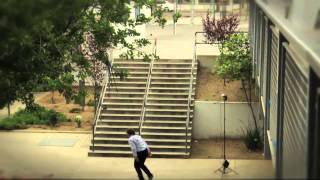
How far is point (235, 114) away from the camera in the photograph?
1900 centimetres

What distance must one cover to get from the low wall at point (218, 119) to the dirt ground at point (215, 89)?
1.61ft

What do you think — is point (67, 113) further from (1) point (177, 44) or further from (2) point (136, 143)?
(2) point (136, 143)

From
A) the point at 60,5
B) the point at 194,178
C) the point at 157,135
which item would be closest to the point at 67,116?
the point at 157,135

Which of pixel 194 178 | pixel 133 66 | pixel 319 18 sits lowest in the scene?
pixel 194 178

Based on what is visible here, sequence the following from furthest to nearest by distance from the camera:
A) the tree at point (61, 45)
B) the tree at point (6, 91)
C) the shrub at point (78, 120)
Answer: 1. the shrub at point (78, 120)
2. the tree at point (6, 91)
3. the tree at point (61, 45)

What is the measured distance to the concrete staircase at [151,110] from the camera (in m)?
17.5

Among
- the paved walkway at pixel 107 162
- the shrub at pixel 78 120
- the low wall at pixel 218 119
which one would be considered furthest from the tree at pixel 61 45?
the shrub at pixel 78 120

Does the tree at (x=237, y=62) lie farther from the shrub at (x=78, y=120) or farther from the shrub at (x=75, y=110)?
the shrub at (x=75, y=110)

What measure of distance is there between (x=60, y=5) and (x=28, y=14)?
95 cm

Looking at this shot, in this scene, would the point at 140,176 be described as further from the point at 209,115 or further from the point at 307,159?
the point at 307,159

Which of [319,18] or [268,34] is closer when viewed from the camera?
[319,18]

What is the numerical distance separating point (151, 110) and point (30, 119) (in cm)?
428

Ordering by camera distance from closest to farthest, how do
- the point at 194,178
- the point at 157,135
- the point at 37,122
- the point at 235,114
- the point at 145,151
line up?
the point at 145,151 → the point at 194,178 → the point at 157,135 → the point at 235,114 → the point at 37,122

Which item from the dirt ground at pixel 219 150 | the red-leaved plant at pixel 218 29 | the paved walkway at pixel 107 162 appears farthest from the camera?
the red-leaved plant at pixel 218 29
